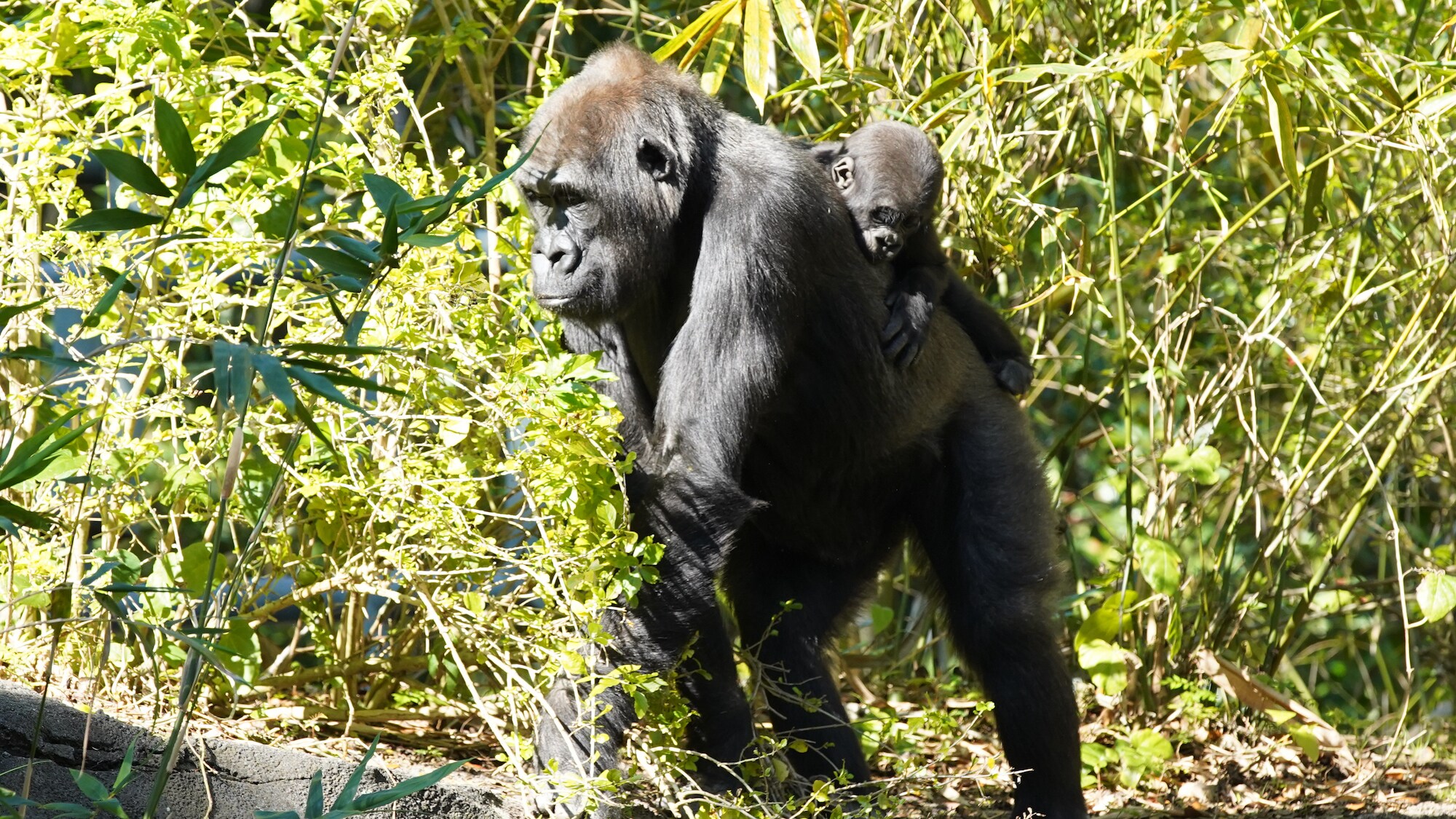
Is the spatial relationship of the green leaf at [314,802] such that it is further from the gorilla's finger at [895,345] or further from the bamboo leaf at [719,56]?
the bamboo leaf at [719,56]

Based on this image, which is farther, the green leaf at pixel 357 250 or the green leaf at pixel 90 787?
the green leaf at pixel 357 250

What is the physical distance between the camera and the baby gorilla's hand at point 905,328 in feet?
11.5

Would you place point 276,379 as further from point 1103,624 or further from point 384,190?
point 1103,624

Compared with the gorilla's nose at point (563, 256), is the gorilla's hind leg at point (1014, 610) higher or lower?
lower

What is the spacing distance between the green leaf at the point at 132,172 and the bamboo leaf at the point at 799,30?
1835 mm

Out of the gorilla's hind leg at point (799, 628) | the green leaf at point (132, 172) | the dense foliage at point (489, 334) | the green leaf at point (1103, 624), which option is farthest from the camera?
the green leaf at point (1103, 624)

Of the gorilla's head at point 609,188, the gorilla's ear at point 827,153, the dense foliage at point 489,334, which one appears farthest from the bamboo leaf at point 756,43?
the gorilla's ear at point 827,153

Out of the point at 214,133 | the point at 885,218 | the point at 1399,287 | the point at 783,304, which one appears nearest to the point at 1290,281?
the point at 1399,287

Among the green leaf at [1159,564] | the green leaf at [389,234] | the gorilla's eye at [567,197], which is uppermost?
the green leaf at [389,234]

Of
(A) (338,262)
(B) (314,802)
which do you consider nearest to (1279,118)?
(A) (338,262)

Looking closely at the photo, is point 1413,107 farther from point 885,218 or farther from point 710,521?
point 710,521

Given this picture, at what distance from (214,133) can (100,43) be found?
40 centimetres

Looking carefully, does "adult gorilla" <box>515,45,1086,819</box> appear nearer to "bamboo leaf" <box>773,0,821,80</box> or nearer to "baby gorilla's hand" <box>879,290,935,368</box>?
"baby gorilla's hand" <box>879,290,935,368</box>

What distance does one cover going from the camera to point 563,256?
3.22m
